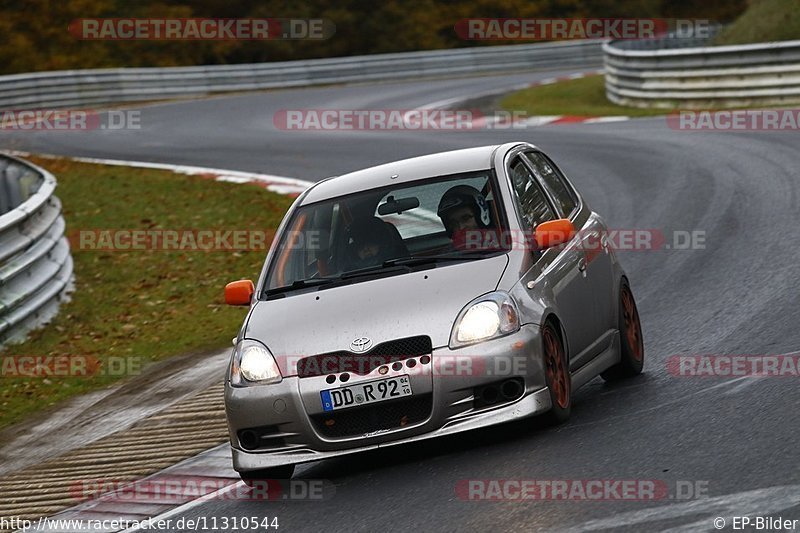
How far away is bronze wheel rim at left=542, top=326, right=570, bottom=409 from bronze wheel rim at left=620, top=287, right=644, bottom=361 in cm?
A: 122

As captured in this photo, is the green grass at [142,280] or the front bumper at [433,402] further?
the green grass at [142,280]

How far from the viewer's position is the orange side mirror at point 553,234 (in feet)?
25.0

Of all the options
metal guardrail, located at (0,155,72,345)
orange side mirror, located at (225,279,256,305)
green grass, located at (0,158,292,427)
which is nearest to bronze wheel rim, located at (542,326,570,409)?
orange side mirror, located at (225,279,256,305)

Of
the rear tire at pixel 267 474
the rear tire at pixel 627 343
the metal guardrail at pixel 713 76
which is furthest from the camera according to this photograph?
the metal guardrail at pixel 713 76

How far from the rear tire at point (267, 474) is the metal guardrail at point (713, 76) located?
18.2m

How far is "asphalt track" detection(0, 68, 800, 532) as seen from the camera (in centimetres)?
596

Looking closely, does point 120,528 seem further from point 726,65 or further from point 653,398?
point 726,65

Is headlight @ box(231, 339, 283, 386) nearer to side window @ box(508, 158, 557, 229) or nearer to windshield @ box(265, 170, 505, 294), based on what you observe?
windshield @ box(265, 170, 505, 294)

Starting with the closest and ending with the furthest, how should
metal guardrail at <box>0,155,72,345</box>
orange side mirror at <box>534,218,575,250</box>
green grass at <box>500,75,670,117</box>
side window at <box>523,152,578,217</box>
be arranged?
orange side mirror at <box>534,218,575,250</box>
side window at <box>523,152,578,217</box>
metal guardrail at <box>0,155,72,345</box>
green grass at <box>500,75,670,117</box>

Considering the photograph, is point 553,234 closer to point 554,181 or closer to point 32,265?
point 554,181

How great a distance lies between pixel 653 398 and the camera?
787 cm

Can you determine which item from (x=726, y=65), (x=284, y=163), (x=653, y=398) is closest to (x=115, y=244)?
(x=284, y=163)

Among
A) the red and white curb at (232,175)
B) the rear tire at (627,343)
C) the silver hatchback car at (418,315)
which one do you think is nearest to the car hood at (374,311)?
the silver hatchback car at (418,315)

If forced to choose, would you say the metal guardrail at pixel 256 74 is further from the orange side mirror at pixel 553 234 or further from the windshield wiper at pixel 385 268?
the orange side mirror at pixel 553 234
